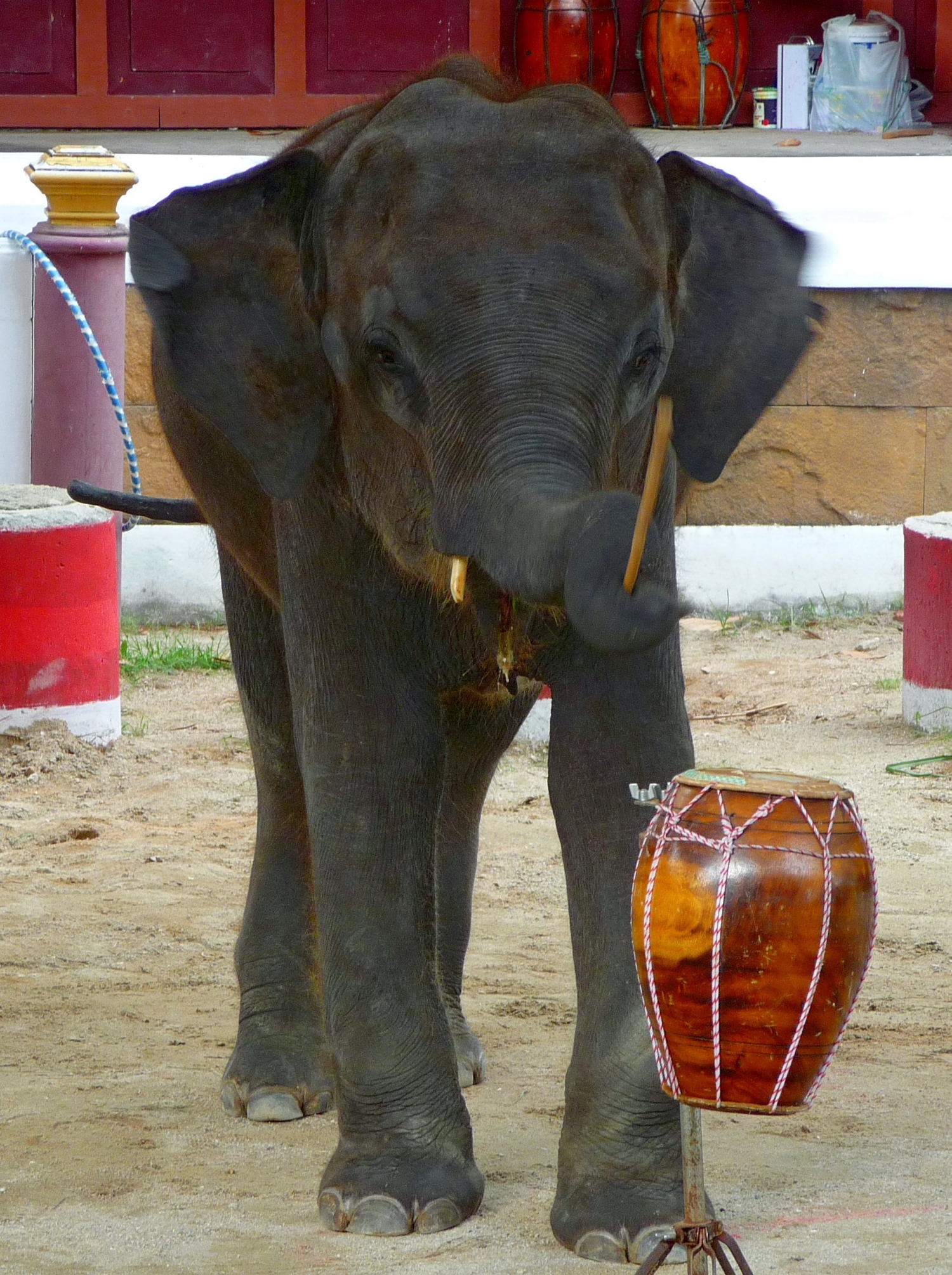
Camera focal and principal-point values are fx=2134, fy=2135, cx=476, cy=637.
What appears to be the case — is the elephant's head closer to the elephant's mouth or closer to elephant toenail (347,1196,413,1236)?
the elephant's mouth

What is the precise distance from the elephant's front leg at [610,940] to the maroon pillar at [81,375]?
379cm

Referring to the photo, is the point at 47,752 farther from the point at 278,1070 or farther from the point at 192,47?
the point at 192,47

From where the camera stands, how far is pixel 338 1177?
338cm

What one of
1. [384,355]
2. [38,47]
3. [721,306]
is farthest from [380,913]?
[38,47]

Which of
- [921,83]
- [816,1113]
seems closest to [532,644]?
[816,1113]

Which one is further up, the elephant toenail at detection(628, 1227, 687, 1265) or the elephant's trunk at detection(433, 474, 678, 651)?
the elephant's trunk at detection(433, 474, 678, 651)

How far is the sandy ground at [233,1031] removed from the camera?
3287 millimetres

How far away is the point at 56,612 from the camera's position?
6.51 meters

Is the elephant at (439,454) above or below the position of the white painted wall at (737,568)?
above

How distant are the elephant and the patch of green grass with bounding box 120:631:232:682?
14.3ft

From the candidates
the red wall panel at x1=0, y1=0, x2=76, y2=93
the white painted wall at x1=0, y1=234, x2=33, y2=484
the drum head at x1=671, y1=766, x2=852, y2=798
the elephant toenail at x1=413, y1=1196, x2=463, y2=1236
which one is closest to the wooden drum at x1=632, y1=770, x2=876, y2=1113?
the drum head at x1=671, y1=766, x2=852, y2=798

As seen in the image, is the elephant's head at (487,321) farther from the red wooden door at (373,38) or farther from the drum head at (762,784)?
the red wooden door at (373,38)

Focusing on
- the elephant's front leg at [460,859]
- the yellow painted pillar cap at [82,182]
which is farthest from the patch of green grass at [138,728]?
the elephant's front leg at [460,859]

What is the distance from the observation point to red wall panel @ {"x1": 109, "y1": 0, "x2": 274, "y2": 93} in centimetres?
1059
